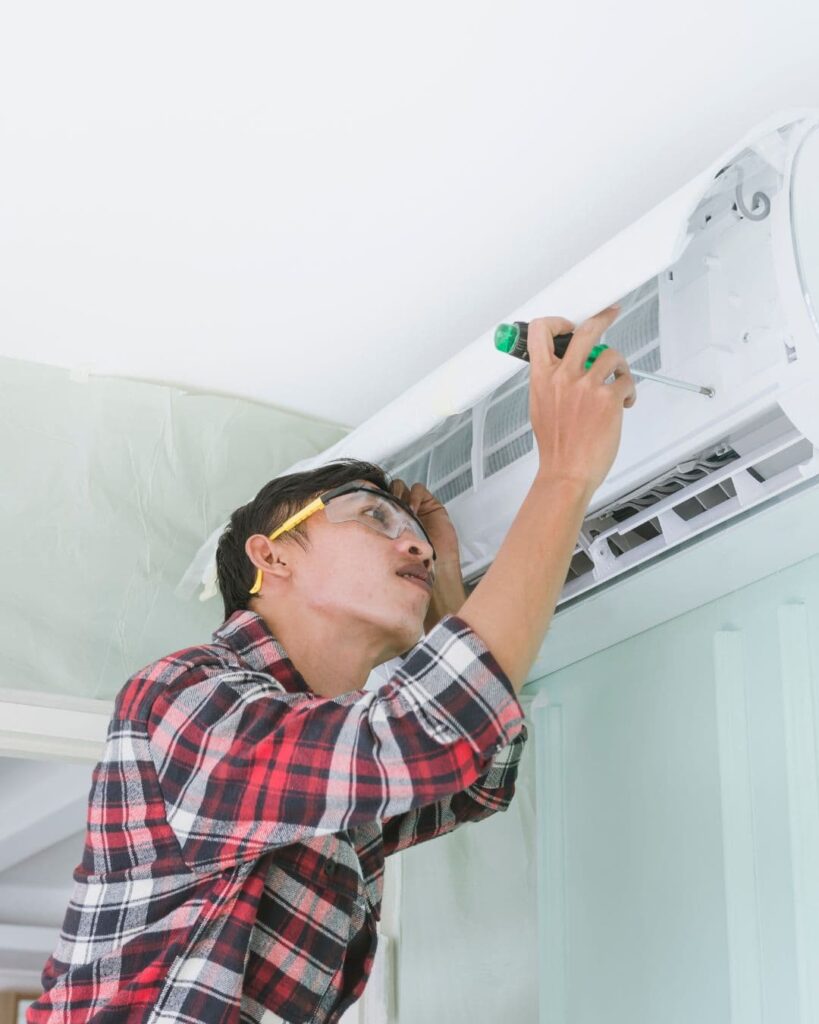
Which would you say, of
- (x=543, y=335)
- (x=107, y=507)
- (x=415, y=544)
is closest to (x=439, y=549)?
(x=415, y=544)

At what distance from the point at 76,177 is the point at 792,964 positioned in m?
1.33

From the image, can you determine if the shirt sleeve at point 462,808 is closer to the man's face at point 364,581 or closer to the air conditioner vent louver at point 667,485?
the man's face at point 364,581

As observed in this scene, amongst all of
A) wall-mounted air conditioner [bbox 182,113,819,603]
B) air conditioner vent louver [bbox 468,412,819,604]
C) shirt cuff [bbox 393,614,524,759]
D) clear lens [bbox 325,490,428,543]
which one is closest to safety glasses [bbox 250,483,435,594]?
clear lens [bbox 325,490,428,543]

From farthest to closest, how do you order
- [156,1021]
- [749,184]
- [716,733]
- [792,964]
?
[716,733], [792,964], [749,184], [156,1021]

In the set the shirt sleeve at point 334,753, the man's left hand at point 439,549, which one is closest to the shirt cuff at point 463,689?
the shirt sleeve at point 334,753

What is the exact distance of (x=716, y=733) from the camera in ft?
5.60

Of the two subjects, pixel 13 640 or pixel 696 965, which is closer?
pixel 696 965

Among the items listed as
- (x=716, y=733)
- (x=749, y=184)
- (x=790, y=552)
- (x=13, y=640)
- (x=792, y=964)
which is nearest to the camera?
(x=749, y=184)

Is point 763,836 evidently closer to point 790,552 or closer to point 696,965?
point 696,965

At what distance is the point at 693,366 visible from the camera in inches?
54.4

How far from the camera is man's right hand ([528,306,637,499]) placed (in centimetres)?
128

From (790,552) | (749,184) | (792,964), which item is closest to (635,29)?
(749,184)

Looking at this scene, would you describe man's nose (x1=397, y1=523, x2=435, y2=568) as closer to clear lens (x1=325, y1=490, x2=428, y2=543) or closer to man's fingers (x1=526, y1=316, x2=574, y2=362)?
clear lens (x1=325, y1=490, x2=428, y2=543)

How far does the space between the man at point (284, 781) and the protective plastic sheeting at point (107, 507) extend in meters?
0.54
